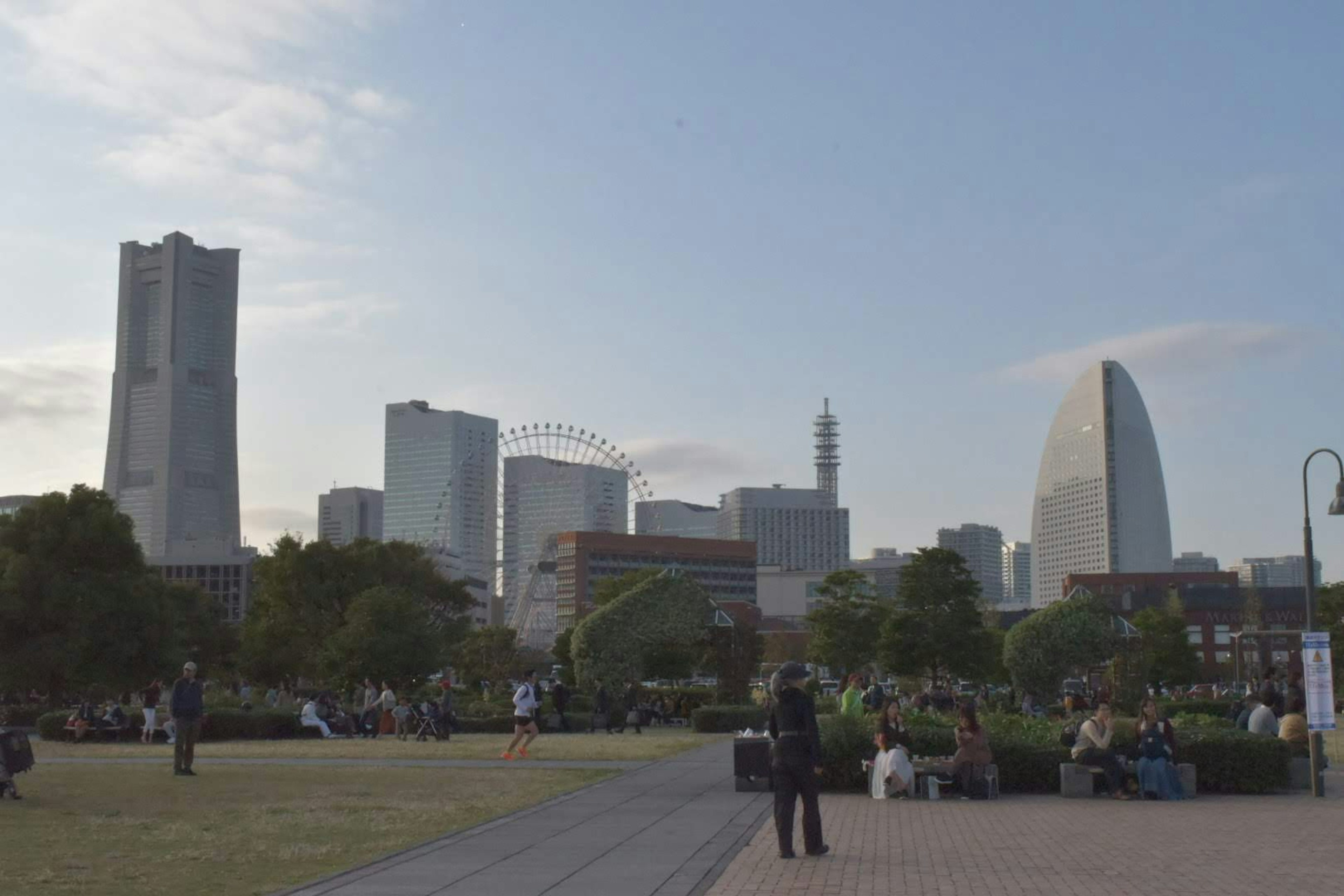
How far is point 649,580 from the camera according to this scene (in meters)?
49.8

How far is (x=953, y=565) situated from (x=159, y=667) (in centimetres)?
3302

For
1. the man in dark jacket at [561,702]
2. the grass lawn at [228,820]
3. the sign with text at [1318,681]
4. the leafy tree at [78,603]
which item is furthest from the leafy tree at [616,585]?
the sign with text at [1318,681]

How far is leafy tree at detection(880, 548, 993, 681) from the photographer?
214ft

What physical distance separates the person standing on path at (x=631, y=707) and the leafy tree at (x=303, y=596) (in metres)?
24.3

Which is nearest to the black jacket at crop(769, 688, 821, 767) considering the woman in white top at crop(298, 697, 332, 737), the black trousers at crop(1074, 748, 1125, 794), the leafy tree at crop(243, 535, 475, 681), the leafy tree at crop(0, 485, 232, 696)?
the black trousers at crop(1074, 748, 1125, 794)

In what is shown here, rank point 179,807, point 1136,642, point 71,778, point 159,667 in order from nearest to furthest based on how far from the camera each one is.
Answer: point 179,807 < point 71,778 < point 1136,642 < point 159,667

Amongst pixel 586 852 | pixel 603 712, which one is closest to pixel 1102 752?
pixel 586 852

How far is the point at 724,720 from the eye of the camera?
4144 cm

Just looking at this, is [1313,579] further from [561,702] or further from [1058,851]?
[561,702]

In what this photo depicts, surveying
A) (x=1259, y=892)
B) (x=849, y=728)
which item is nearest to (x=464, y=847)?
(x=1259, y=892)

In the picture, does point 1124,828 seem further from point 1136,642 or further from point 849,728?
point 1136,642

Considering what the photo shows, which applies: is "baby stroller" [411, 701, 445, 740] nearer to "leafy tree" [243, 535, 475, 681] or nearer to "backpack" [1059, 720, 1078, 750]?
"backpack" [1059, 720, 1078, 750]

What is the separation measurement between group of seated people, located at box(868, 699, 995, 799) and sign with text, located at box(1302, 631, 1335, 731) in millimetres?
4198

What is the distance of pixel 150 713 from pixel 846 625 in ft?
155
